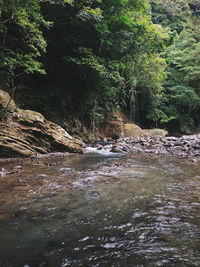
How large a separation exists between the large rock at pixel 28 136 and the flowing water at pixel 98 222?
2.65m

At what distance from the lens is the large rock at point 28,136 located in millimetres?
6520

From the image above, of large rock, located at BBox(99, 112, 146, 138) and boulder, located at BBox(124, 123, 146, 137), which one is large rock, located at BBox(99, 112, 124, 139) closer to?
large rock, located at BBox(99, 112, 146, 138)

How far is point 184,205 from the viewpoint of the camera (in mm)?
2822

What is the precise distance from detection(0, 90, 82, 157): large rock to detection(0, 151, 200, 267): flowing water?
2.65 metres

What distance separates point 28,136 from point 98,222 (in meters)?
5.63

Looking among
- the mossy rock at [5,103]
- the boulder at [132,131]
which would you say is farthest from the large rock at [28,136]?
the boulder at [132,131]

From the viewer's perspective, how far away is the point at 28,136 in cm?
721

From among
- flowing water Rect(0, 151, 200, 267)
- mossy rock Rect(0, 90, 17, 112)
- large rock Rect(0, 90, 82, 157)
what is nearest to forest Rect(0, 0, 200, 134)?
mossy rock Rect(0, 90, 17, 112)

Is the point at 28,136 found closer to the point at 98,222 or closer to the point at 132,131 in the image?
the point at 98,222

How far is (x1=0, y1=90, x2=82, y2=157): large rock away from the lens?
6.52 m

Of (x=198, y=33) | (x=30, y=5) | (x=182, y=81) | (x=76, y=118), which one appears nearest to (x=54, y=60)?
(x=76, y=118)

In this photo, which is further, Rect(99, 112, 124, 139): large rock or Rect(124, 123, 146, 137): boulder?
Rect(124, 123, 146, 137): boulder

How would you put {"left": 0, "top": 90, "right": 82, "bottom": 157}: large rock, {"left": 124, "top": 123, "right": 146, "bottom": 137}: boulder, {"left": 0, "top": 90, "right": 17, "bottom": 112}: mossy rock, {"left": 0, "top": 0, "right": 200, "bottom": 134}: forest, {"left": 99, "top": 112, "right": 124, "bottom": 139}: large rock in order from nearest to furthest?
{"left": 0, "top": 90, "right": 82, "bottom": 157}: large rock < {"left": 0, "top": 90, "right": 17, "bottom": 112}: mossy rock < {"left": 0, "top": 0, "right": 200, "bottom": 134}: forest < {"left": 99, "top": 112, "right": 124, "bottom": 139}: large rock < {"left": 124, "top": 123, "right": 146, "bottom": 137}: boulder

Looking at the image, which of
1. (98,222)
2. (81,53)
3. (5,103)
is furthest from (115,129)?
(98,222)
